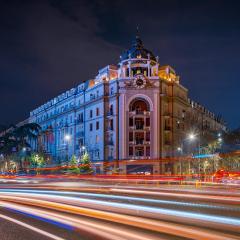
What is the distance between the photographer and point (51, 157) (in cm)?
10181

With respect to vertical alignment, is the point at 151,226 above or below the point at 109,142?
below

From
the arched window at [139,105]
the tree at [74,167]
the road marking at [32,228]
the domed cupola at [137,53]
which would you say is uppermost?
the domed cupola at [137,53]

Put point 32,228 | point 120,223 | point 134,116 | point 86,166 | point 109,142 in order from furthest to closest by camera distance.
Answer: point 109,142 < point 134,116 < point 86,166 < point 120,223 < point 32,228

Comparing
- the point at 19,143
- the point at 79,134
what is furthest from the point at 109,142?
the point at 19,143

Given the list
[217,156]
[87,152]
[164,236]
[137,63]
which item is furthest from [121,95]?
[164,236]

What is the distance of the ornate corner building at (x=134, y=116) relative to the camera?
75688 millimetres

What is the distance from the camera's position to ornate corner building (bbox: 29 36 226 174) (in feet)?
248

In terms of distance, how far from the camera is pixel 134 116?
7644 cm

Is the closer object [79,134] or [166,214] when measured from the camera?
[166,214]

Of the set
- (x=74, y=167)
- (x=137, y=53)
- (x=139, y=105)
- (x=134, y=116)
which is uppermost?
(x=137, y=53)

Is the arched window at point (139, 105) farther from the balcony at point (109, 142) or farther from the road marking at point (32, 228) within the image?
the road marking at point (32, 228)

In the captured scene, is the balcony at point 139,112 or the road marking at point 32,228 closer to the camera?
the road marking at point 32,228

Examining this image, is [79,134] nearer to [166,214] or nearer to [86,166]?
[86,166]

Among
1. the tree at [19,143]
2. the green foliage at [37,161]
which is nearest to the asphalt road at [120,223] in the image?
the green foliage at [37,161]
